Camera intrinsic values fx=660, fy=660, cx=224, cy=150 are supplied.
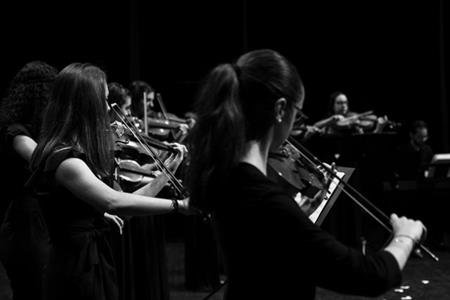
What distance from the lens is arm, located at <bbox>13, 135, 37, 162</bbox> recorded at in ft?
7.50

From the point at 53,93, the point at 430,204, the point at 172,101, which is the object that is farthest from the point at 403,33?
the point at 53,93

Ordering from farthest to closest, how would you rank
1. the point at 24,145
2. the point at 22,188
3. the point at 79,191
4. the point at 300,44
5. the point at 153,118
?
the point at 300,44
the point at 153,118
the point at 22,188
the point at 24,145
the point at 79,191

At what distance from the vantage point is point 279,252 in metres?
1.19

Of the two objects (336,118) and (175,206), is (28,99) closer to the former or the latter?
(175,206)

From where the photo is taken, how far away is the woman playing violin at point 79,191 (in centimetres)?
186

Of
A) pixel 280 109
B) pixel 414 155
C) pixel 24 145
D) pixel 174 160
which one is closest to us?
pixel 280 109

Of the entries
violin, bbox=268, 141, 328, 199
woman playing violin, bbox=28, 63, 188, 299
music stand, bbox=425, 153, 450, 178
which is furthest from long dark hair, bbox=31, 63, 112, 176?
music stand, bbox=425, 153, 450, 178

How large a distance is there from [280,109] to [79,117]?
2.91 feet

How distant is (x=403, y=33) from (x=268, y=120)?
657 centimetres

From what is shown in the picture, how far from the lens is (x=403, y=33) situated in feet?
24.4

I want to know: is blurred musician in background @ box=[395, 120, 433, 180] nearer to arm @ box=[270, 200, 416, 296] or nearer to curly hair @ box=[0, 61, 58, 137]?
curly hair @ box=[0, 61, 58, 137]

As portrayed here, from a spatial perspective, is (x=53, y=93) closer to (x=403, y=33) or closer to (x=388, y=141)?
(x=388, y=141)

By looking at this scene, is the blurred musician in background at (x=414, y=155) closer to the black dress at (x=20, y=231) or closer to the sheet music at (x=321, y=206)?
the sheet music at (x=321, y=206)

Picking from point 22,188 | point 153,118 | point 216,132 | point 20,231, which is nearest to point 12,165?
point 22,188
